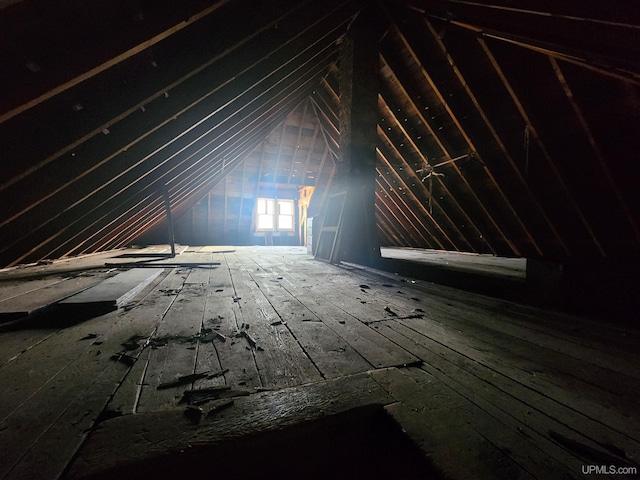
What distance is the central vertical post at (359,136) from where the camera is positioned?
14.4 ft

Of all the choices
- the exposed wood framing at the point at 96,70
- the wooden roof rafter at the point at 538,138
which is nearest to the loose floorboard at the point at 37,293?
the exposed wood framing at the point at 96,70

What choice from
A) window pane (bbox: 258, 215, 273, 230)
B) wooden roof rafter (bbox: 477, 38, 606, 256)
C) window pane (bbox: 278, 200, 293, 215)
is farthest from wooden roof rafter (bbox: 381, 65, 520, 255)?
window pane (bbox: 258, 215, 273, 230)

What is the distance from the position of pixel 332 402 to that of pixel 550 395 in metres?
0.76

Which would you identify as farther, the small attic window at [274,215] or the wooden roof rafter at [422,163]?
the small attic window at [274,215]

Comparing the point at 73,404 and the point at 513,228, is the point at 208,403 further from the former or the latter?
the point at 513,228

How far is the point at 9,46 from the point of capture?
4.44ft

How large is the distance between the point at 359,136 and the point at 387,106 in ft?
7.29

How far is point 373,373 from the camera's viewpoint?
3.53 feet

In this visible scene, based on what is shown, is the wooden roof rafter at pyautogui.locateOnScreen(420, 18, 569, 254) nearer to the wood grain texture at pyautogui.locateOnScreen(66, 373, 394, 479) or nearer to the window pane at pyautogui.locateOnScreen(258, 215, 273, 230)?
the wood grain texture at pyautogui.locateOnScreen(66, 373, 394, 479)

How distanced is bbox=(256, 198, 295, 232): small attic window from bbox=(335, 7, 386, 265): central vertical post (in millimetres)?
7855

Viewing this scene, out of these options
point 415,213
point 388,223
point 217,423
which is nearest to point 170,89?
point 217,423

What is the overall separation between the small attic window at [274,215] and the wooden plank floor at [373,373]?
33.3 ft

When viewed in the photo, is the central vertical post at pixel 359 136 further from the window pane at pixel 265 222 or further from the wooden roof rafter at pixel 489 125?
the window pane at pixel 265 222

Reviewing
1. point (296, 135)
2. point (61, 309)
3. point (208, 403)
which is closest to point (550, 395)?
point (208, 403)
